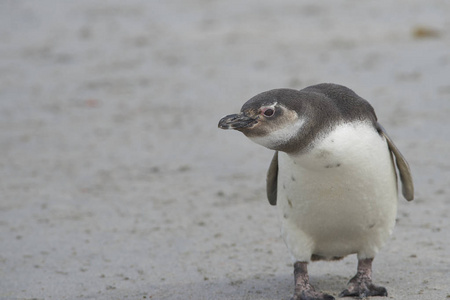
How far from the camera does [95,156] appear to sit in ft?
23.2

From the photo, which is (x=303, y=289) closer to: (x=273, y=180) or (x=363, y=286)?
(x=363, y=286)

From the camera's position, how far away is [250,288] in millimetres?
4027

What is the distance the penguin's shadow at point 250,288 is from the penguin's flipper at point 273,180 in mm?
416

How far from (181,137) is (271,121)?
4.20 meters

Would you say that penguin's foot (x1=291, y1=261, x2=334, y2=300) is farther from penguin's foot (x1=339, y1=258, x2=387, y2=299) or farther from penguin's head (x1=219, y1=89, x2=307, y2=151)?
penguin's head (x1=219, y1=89, x2=307, y2=151)

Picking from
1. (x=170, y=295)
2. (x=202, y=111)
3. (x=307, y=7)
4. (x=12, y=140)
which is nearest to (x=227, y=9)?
(x=307, y=7)

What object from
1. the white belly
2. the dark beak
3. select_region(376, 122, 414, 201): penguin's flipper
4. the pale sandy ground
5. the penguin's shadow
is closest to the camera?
the dark beak

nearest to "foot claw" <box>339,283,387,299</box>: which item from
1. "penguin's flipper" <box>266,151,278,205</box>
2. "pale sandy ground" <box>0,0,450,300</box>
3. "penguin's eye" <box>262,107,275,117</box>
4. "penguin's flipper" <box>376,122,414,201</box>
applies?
"pale sandy ground" <box>0,0,450,300</box>

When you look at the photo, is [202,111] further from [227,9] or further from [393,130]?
[227,9]

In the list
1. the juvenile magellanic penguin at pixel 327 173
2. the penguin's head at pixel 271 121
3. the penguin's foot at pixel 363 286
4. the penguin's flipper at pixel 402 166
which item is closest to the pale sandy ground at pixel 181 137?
the penguin's foot at pixel 363 286

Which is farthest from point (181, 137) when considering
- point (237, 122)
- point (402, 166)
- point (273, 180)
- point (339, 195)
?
point (237, 122)

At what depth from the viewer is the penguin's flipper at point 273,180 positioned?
3.95m

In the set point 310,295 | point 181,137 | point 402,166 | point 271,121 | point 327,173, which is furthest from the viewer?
point 181,137

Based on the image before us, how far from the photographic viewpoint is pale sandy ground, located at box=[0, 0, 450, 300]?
439cm
